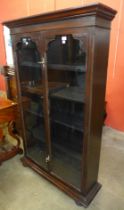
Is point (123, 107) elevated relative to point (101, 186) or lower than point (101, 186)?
elevated

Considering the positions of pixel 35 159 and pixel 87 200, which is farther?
pixel 35 159

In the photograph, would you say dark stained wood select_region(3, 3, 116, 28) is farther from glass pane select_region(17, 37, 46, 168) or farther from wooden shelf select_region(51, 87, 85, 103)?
wooden shelf select_region(51, 87, 85, 103)

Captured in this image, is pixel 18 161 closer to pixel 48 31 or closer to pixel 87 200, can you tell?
→ pixel 87 200

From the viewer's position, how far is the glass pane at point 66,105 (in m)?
1.41

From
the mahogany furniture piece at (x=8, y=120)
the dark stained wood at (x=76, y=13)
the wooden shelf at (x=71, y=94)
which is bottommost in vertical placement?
the mahogany furniture piece at (x=8, y=120)

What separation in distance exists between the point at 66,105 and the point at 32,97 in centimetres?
43

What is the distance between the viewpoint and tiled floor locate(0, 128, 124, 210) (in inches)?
62.7

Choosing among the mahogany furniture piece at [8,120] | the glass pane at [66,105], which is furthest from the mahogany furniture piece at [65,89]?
the mahogany furniture piece at [8,120]

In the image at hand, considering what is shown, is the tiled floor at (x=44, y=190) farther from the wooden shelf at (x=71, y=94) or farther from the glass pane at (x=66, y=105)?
the wooden shelf at (x=71, y=94)

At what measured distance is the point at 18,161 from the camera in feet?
7.27

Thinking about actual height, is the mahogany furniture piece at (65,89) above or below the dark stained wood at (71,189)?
above

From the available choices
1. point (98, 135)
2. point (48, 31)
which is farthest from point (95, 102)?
point (48, 31)

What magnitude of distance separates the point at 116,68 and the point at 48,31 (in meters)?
1.51

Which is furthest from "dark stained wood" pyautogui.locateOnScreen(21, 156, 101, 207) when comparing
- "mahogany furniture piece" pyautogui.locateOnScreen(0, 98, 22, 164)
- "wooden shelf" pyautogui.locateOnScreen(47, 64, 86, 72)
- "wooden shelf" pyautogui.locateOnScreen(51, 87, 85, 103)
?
"wooden shelf" pyautogui.locateOnScreen(47, 64, 86, 72)
